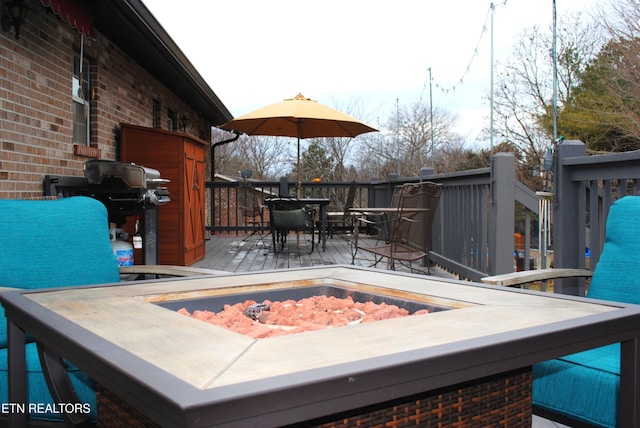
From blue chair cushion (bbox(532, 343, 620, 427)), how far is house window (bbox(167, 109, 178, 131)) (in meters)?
7.69

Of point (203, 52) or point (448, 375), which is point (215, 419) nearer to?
point (448, 375)

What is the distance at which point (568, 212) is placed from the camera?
322 cm

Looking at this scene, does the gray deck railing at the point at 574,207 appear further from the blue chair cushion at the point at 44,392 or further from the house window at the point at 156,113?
the house window at the point at 156,113

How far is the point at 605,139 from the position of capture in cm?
1271

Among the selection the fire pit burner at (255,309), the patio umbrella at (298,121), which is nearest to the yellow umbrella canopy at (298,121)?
the patio umbrella at (298,121)

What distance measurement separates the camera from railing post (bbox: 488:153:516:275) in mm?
3811

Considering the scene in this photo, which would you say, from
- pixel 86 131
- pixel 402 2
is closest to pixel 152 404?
pixel 86 131

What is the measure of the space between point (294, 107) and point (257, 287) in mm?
5617

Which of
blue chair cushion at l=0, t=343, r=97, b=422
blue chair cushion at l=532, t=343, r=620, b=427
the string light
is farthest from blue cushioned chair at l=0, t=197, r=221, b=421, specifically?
the string light

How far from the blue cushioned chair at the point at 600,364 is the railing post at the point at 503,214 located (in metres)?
1.74

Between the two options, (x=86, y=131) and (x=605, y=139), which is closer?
(x=86, y=131)

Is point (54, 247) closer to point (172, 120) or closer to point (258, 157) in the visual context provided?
point (172, 120)

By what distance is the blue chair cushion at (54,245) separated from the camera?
1.97 m

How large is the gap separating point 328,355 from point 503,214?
3.25 meters
